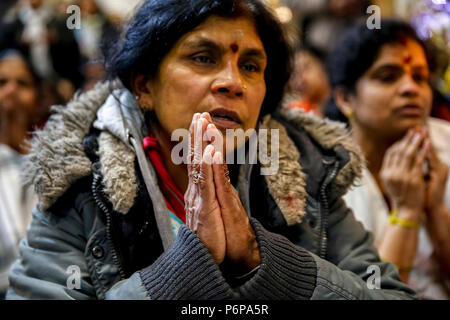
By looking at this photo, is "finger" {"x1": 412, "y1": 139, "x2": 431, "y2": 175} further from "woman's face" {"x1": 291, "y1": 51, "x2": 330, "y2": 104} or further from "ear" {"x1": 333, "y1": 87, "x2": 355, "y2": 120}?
"woman's face" {"x1": 291, "y1": 51, "x2": 330, "y2": 104}

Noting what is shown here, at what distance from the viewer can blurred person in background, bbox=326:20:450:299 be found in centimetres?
181

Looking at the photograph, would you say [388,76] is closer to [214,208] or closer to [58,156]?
[214,208]

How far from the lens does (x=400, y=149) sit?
1.88 metres

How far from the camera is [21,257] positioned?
1.25 meters

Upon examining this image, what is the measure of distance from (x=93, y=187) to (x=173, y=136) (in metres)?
0.27

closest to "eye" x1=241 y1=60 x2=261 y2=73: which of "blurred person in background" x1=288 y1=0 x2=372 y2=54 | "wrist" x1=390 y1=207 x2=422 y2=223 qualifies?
"wrist" x1=390 y1=207 x2=422 y2=223

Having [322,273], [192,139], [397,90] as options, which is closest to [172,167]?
[192,139]

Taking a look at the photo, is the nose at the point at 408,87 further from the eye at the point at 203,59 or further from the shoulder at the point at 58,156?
the shoulder at the point at 58,156

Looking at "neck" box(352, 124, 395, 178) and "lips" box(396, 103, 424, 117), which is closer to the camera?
"lips" box(396, 103, 424, 117)

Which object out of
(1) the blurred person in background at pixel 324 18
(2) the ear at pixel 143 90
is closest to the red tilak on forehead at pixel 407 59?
(2) the ear at pixel 143 90

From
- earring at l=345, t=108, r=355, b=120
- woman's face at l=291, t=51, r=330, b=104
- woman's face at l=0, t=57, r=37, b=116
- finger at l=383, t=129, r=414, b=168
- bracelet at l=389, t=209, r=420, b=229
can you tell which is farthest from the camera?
woman's face at l=291, t=51, r=330, b=104

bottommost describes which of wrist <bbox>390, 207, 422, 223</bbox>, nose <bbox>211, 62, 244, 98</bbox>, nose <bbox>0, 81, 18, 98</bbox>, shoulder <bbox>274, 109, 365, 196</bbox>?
wrist <bbox>390, 207, 422, 223</bbox>

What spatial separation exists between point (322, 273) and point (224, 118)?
0.48 meters

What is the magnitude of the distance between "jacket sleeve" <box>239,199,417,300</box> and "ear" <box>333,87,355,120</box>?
1032 millimetres
